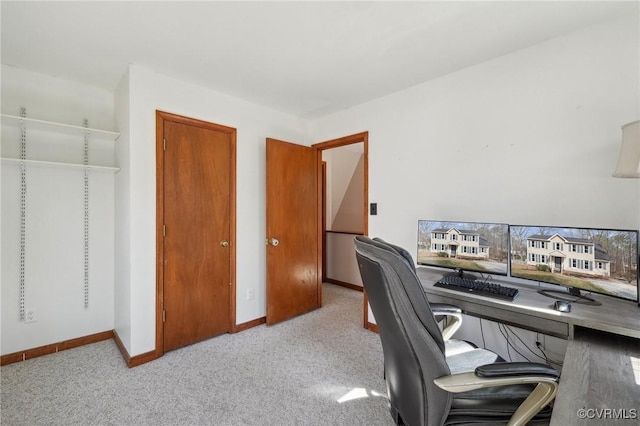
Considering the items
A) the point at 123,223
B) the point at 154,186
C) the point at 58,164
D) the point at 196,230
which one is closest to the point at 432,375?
the point at 196,230

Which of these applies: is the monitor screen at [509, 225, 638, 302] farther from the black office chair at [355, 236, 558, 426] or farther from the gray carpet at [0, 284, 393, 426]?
the gray carpet at [0, 284, 393, 426]

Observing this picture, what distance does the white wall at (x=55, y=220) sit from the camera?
2191mm

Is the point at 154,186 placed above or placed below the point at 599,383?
above

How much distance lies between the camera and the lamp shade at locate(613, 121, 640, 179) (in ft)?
4.25

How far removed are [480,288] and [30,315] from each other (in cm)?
351

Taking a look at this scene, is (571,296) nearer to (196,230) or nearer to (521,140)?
(521,140)

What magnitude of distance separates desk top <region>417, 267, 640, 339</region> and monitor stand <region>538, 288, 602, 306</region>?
Result: 4 cm

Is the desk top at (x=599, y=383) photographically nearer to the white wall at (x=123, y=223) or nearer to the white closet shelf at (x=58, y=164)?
the white wall at (x=123, y=223)

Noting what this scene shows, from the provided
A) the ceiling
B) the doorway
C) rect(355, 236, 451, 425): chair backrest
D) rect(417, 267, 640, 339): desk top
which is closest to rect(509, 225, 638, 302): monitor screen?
rect(417, 267, 640, 339): desk top

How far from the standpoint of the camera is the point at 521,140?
1949 mm

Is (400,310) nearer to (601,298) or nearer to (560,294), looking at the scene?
(560,294)

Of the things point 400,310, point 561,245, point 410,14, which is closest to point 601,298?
point 561,245

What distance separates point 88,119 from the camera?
8.34ft

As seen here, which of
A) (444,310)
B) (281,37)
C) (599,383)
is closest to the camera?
(599,383)
